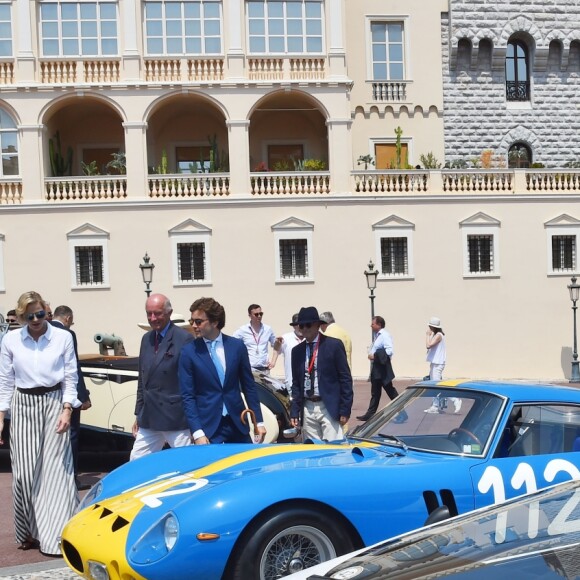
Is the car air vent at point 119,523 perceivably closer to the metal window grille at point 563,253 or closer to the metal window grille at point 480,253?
the metal window grille at point 480,253

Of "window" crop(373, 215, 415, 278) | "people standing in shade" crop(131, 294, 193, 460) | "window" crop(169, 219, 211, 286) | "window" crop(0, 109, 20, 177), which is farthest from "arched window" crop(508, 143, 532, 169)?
"people standing in shade" crop(131, 294, 193, 460)

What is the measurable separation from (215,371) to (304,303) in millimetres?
20425

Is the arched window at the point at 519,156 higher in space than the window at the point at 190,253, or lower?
higher

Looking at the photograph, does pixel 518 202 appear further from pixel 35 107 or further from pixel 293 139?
pixel 35 107

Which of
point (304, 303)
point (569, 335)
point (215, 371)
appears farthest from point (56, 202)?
point (215, 371)

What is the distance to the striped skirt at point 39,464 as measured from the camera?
7430 millimetres

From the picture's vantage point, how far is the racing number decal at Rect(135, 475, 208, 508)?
553 cm

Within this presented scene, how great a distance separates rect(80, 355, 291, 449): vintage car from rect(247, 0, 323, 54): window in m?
18.2

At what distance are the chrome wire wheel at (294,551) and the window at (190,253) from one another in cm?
2234

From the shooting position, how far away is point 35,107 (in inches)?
1065

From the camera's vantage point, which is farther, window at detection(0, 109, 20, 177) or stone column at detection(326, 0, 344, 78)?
stone column at detection(326, 0, 344, 78)

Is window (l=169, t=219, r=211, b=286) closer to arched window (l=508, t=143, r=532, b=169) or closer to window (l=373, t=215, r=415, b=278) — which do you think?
window (l=373, t=215, r=415, b=278)

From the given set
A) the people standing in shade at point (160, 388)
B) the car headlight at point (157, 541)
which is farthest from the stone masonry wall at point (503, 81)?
the car headlight at point (157, 541)

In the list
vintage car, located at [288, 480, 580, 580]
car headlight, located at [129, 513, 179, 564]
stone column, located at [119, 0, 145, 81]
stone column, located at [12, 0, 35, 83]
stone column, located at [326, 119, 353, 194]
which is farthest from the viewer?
stone column, located at [326, 119, 353, 194]
